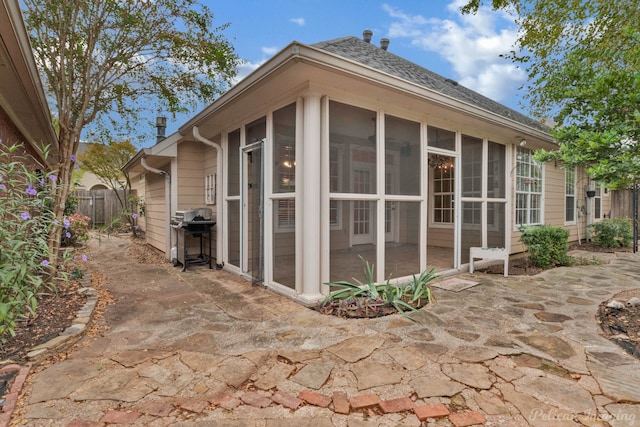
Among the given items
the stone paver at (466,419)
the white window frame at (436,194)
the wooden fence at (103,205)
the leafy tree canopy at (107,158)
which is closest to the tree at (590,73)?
the white window frame at (436,194)

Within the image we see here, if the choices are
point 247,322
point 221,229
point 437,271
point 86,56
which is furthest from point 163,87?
point 437,271

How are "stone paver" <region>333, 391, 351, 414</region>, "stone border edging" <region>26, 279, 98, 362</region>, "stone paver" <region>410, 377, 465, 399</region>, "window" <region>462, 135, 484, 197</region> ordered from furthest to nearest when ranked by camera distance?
1. "window" <region>462, 135, 484, 197</region>
2. "stone border edging" <region>26, 279, 98, 362</region>
3. "stone paver" <region>410, 377, 465, 399</region>
4. "stone paver" <region>333, 391, 351, 414</region>

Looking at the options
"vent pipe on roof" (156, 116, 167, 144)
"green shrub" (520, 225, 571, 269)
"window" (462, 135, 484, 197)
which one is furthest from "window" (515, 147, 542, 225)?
"vent pipe on roof" (156, 116, 167, 144)

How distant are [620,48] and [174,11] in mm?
6156

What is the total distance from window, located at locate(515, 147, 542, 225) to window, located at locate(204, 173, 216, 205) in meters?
5.96

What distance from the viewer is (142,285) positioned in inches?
181

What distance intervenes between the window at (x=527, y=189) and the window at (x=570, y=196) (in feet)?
5.93

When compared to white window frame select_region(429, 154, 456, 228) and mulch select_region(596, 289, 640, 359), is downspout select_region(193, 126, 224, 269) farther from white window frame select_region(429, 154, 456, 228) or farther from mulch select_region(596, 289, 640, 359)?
mulch select_region(596, 289, 640, 359)

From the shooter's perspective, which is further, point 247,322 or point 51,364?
point 247,322

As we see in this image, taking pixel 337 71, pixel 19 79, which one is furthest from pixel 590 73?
pixel 19 79

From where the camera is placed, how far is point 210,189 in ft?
20.0

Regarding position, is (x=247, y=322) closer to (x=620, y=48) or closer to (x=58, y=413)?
(x=58, y=413)

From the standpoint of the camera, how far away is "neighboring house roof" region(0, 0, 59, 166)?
210 centimetres

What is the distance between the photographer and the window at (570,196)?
8414mm
